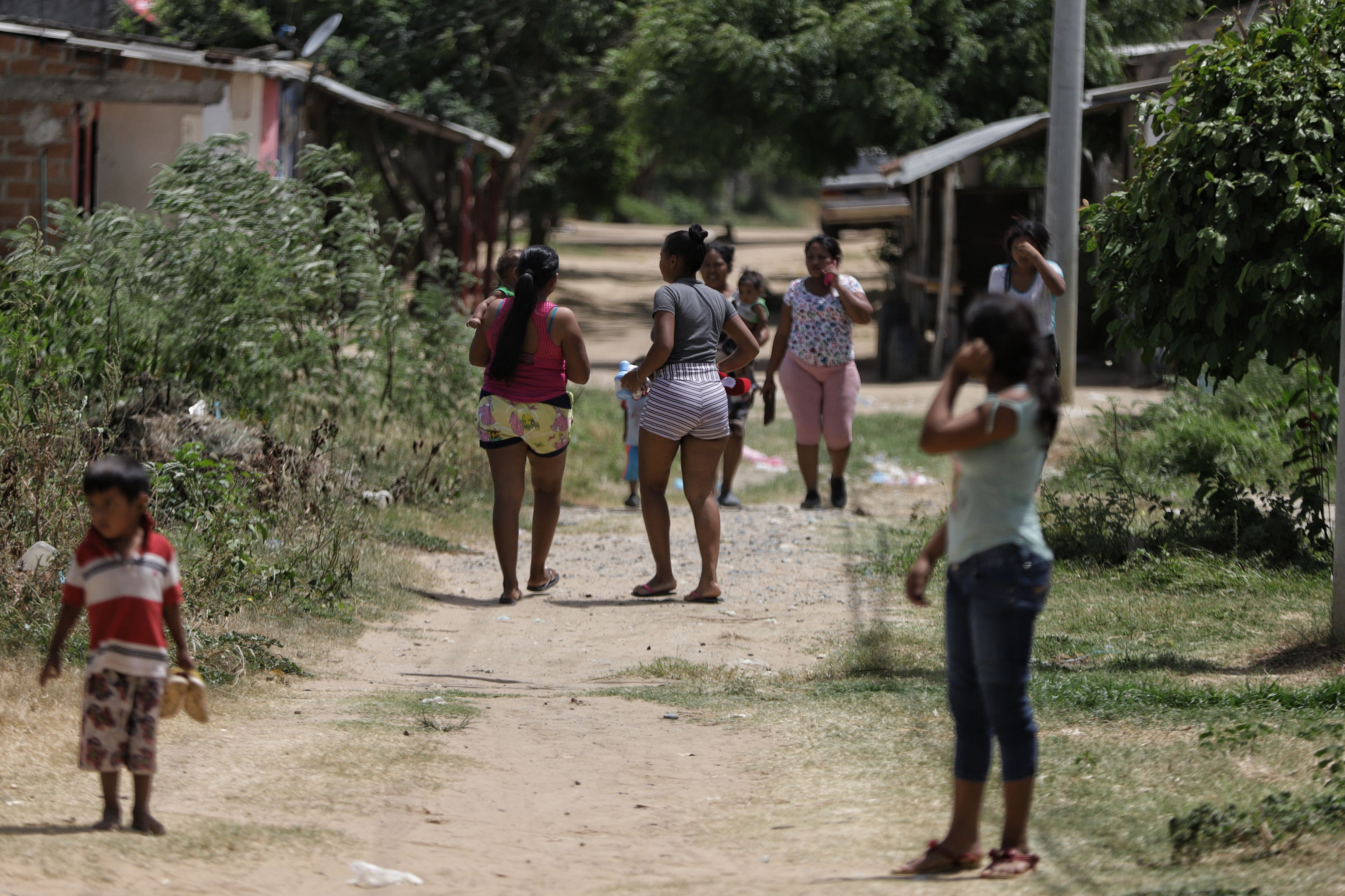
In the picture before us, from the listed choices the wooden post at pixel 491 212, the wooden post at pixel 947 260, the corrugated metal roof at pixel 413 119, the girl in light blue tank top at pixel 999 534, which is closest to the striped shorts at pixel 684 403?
the girl in light blue tank top at pixel 999 534

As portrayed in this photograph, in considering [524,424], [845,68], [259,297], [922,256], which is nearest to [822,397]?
[524,424]

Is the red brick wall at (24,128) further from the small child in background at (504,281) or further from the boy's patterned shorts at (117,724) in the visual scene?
the boy's patterned shorts at (117,724)

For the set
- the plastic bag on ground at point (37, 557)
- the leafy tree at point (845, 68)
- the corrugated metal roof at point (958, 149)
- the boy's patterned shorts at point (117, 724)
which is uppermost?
the leafy tree at point (845, 68)

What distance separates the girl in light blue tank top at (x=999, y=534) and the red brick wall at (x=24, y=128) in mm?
10271

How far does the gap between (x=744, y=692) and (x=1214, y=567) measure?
2.97m

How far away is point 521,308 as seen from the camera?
6.72 metres

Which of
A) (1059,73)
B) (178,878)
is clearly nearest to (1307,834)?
(178,878)

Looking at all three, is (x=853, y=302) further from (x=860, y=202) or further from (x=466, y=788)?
(x=860, y=202)

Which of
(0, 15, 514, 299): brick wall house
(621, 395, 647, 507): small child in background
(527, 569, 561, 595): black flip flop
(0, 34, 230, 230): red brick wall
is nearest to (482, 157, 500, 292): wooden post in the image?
(0, 15, 514, 299): brick wall house

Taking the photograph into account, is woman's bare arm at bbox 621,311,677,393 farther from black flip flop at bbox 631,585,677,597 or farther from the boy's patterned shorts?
the boy's patterned shorts

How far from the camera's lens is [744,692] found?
217 inches

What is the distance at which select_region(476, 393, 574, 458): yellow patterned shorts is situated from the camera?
6.89 m

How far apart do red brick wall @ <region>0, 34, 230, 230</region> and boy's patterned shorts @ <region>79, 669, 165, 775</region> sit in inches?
360

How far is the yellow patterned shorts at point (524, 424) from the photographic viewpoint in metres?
6.89
